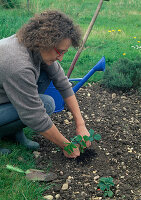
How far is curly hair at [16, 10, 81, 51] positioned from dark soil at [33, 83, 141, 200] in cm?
106

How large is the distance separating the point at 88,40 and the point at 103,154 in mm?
3605

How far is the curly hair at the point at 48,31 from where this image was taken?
2.06m

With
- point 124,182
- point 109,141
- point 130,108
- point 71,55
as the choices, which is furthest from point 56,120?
point 71,55

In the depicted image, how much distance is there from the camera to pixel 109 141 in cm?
293

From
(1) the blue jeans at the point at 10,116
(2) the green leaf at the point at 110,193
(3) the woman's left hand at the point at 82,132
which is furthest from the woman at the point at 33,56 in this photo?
(2) the green leaf at the point at 110,193

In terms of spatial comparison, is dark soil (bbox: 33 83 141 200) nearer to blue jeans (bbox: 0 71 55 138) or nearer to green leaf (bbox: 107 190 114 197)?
green leaf (bbox: 107 190 114 197)

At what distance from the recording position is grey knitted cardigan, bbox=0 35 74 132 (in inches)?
80.4

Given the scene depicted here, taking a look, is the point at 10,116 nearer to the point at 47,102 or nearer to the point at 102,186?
the point at 47,102

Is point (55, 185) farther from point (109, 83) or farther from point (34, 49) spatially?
point (109, 83)

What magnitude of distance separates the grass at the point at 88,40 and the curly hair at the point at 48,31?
1025 mm

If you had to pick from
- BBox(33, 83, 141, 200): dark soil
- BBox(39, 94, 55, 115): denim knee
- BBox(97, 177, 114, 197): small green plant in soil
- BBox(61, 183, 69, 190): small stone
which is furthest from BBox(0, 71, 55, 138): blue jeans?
BBox(97, 177, 114, 197): small green plant in soil

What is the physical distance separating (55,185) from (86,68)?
2740 millimetres

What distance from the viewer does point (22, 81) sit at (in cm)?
205

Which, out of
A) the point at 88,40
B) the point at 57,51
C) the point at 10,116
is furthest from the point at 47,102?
the point at 88,40
